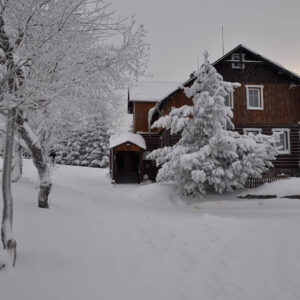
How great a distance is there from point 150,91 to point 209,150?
15.7 meters

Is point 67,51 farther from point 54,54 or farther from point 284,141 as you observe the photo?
point 284,141

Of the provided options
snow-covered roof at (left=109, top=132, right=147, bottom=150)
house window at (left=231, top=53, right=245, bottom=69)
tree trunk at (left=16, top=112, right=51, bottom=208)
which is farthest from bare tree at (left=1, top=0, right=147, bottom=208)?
house window at (left=231, top=53, right=245, bottom=69)

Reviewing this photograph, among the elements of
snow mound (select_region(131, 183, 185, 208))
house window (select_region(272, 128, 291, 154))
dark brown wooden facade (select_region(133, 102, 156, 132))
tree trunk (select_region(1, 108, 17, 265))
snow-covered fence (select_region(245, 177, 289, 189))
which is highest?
dark brown wooden facade (select_region(133, 102, 156, 132))

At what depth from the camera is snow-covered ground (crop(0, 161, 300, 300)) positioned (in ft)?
14.7

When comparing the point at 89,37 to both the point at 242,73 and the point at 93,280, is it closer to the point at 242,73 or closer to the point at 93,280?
the point at 93,280

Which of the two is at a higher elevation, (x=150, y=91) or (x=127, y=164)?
(x=150, y=91)

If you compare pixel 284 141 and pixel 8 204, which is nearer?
pixel 8 204

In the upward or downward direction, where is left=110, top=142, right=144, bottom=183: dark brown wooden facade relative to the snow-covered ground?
upward

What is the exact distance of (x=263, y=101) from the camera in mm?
21875

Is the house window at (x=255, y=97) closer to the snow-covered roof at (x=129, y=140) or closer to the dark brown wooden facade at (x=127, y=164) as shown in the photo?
the snow-covered roof at (x=129, y=140)

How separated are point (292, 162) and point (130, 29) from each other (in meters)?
19.1

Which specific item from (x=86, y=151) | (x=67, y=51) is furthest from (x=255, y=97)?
(x=86, y=151)

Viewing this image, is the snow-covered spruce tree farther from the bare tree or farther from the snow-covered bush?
the snow-covered bush

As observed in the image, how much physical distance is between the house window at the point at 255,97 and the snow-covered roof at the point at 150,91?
6.72 metres
